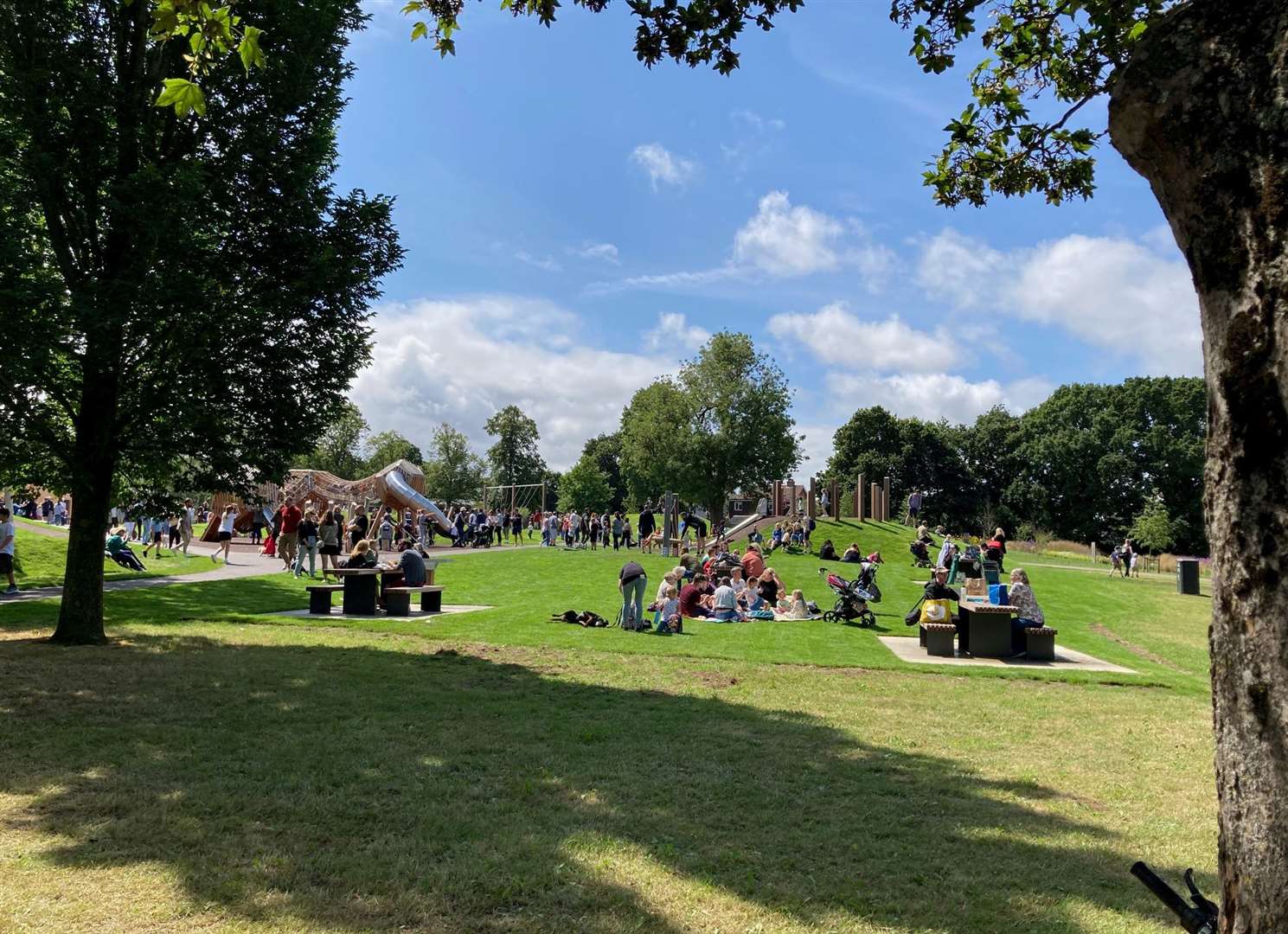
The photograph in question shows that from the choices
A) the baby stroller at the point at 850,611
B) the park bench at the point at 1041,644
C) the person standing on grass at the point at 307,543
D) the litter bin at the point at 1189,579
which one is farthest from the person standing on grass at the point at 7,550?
the litter bin at the point at 1189,579

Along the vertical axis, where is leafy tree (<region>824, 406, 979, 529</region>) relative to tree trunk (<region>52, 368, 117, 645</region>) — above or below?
above

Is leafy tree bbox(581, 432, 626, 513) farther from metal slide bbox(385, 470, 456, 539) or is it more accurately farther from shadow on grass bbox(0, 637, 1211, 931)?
shadow on grass bbox(0, 637, 1211, 931)

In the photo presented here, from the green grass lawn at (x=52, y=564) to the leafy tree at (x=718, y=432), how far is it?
36741 millimetres

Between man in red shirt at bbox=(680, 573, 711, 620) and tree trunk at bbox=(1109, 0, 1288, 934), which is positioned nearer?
tree trunk at bbox=(1109, 0, 1288, 934)

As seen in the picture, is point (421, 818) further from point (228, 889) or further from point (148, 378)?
point (148, 378)

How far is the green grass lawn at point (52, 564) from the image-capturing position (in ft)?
69.8

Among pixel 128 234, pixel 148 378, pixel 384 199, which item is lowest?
pixel 148 378

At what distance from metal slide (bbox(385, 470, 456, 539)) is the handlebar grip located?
137 feet

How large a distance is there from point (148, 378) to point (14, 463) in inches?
83.0

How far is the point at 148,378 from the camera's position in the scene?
11812 mm

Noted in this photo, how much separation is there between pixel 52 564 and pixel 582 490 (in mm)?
70500

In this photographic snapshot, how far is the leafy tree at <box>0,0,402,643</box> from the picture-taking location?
10578mm

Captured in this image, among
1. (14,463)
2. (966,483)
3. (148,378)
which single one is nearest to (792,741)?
(148,378)

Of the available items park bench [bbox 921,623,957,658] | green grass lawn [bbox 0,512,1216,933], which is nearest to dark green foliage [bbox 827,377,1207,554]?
park bench [bbox 921,623,957,658]
